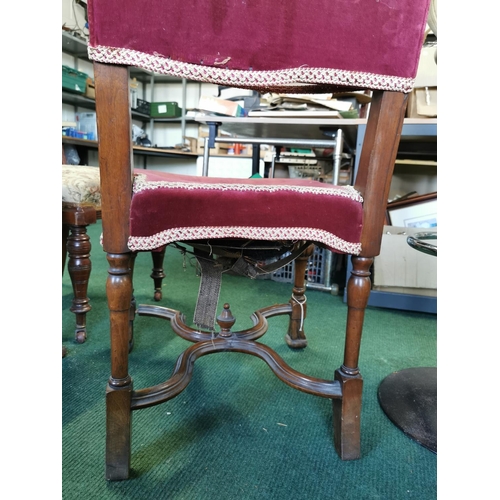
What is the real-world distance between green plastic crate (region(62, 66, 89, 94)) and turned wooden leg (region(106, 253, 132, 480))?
3.32 m

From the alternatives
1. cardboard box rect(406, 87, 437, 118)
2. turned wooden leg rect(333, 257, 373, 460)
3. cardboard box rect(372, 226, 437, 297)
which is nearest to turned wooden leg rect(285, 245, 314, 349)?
turned wooden leg rect(333, 257, 373, 460)

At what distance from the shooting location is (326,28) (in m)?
0.56

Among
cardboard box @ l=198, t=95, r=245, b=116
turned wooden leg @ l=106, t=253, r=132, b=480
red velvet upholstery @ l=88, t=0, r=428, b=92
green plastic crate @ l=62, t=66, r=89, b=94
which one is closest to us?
red velvet upholstery @ l=88, t=0, r=428, b=92

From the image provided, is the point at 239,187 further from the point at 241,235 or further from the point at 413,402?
the point at 413,402

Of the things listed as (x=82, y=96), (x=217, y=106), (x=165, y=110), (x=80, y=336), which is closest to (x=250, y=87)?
(x=80, y=336)

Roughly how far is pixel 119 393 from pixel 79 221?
614 millimetres

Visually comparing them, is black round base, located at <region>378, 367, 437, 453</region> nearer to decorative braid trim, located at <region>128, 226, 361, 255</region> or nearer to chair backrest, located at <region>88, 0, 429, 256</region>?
decorative braid trim, located at <region>128, 226, 361, 255</region>

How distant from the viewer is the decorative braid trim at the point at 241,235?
24.1 inches

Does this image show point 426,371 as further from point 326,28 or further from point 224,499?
point 326,28

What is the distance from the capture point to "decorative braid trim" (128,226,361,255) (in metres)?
0.61

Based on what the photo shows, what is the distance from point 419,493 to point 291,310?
63 cm

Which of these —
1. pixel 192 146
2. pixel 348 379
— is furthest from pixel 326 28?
pixel 192 146

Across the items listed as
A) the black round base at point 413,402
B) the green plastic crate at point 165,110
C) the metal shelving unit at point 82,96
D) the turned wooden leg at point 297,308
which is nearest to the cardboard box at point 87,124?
the metal shelving unit at point 82,96

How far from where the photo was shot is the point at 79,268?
Answer: 1168 mm
